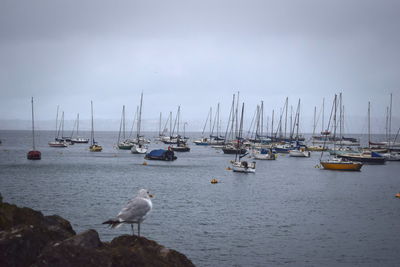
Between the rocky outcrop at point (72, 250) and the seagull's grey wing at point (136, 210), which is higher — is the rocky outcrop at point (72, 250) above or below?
below

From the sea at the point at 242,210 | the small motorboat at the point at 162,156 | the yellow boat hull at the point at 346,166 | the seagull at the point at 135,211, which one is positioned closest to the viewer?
the seagull at the point at 135,211

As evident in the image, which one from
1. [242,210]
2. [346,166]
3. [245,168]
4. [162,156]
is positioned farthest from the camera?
[162,156]

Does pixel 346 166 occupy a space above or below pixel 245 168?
above

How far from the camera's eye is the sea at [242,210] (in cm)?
2547

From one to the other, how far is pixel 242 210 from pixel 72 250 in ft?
95.1

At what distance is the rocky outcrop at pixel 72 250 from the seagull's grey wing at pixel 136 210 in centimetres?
85

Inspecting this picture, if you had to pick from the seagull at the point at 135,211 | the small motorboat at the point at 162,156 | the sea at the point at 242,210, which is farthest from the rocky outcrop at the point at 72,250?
the small motorboat at the point at 162,156

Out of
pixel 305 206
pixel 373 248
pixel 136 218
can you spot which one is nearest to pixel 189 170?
pixel 305 206

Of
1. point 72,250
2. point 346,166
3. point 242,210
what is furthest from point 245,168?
point 72,250

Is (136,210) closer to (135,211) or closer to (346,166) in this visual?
(135,211)

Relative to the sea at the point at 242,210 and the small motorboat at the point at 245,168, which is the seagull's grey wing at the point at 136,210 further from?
the small motorboat at the point at 245,168

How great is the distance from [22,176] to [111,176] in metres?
12.3

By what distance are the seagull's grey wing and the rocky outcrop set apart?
33.6 inches

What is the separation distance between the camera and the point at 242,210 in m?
38.3
